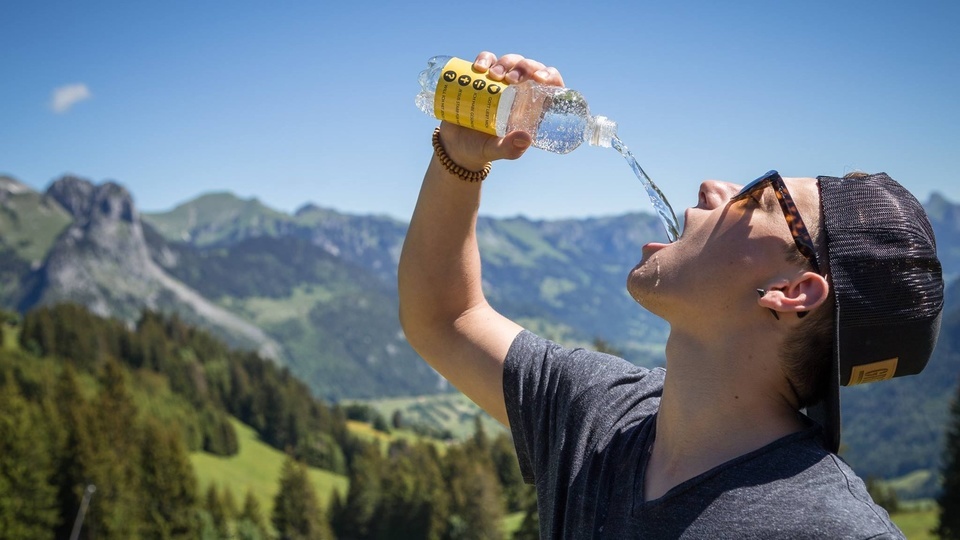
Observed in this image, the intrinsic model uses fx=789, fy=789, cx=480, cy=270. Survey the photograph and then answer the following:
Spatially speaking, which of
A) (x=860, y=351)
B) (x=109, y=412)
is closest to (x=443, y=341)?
(x=860, y=351)

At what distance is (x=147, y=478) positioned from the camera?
178ft

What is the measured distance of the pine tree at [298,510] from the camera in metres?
61.7

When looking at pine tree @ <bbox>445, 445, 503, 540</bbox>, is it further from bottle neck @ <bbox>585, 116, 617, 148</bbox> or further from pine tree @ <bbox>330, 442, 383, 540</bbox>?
bottle neck @ <bbox>585, 116, 617, 148</bbox>

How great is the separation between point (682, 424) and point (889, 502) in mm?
67991

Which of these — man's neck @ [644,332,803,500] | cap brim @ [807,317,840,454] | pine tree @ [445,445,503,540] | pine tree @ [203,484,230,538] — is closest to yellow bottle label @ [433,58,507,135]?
man's neck @ [644,332,803,500]

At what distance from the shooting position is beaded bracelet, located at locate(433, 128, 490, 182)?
3.49m

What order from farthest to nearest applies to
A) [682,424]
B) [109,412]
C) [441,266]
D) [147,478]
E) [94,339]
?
[94,339], [109,412], [147,478], [441,266], [682,424]

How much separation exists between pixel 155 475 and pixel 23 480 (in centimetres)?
873

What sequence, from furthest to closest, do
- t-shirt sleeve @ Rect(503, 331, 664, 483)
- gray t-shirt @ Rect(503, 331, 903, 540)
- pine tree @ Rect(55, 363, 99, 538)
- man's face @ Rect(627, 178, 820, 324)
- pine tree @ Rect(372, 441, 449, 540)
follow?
pine tree @ Rect(372, 441, 449, 540) → pine tree @ Rect(55, 363, 99, 538) → t-shirt sleeve @ Rect(503, 331, 664, 483) → man's face @ Rect(627, 178, 820, 324) → gray t-shirt @ Rect(503, 331, 903, 540)

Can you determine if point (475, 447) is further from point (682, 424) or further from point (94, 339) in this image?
point (682, 424)

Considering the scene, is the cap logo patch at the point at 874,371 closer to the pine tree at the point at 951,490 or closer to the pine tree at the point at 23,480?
the pine tree at the point at 951,490

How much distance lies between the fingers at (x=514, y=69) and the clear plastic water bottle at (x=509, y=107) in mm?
40

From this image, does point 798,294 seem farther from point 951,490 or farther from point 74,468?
point 74,468

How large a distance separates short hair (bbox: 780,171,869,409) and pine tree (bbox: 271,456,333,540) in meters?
63.2
